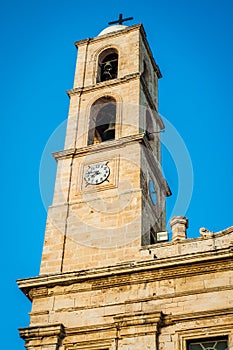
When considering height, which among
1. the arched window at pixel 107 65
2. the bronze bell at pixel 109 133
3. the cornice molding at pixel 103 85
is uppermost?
the arched window at pixel 107 65

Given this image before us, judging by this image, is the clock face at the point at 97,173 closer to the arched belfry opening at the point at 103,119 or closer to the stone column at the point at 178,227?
the arched belfry opening at the point at 103,119

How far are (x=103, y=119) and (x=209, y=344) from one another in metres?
11.3

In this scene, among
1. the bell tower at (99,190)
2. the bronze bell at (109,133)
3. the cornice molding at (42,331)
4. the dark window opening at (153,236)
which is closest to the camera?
the cornice molding at (42,331)

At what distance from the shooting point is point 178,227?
17641mm

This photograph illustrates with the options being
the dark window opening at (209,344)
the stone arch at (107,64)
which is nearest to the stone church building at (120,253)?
the dark window opening at (209,344)

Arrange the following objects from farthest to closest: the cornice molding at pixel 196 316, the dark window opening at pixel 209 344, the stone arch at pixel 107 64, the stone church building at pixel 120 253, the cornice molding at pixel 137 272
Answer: the stone arch at pixel 107 64 → the cornice molding at pixel 137 272 → the stone church building at pixel 120 253 → the cornice molding at pixel 196 316 → the dark window opening at pixel 209 344

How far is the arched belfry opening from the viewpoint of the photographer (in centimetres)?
2314

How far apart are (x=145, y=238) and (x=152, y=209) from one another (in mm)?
1948

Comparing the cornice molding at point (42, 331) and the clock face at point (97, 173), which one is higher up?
the clock face at point (97, 173)

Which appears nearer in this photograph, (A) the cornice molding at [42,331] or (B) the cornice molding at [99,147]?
(A) the cornice molding at [42,331]

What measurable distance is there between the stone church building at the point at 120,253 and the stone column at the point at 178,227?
0.03 meters

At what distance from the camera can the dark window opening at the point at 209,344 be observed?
1480 centimetres

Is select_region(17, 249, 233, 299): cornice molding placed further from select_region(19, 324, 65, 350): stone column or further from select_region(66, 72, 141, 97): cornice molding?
select_region(66, 72, 141, 97): cornice molding

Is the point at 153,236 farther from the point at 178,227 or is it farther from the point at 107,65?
the point at 107,65
